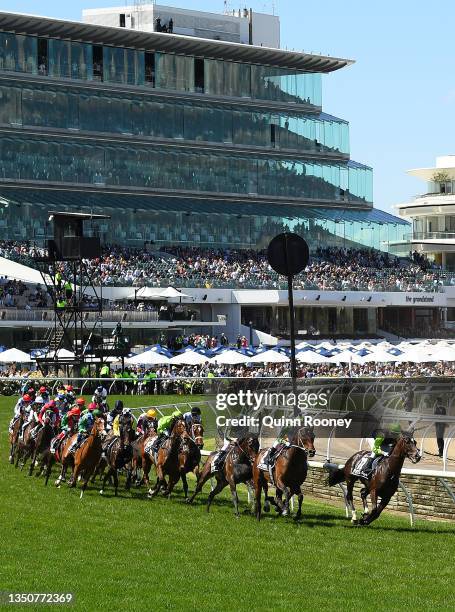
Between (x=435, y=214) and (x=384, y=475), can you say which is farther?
(x=435, y=214)

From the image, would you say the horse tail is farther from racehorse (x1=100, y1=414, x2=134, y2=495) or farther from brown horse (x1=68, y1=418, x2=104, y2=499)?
brown horse (x1=68, y1=418, x2=104, y2=499)

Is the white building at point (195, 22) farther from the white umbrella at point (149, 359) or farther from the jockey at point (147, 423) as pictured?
the jockey at point (147, 423)

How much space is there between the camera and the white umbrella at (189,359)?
49.8m

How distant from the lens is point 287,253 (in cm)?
2238

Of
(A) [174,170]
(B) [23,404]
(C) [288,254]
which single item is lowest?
(B) [23,404]

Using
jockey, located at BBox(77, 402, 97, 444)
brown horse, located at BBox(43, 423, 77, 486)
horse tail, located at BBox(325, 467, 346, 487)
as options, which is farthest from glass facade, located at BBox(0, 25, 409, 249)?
horse tail, located at BBox(325, 467, 346, 487)

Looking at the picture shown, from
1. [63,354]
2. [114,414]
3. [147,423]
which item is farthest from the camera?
[63,354]

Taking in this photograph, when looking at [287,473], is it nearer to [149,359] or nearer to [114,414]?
[114,414]

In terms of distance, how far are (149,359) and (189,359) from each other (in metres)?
1.39

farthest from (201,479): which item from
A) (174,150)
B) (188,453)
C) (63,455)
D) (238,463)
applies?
(174,150)

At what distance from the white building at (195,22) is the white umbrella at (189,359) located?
43981 millimetres

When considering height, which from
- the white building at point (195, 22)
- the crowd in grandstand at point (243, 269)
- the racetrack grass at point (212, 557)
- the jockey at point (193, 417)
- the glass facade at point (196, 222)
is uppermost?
the white building at point (195, 22)

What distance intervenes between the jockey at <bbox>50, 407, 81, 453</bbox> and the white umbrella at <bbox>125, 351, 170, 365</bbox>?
23943 millimetres

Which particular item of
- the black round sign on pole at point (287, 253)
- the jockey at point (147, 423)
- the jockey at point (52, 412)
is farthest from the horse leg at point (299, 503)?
the jockey at point (52, 412)
